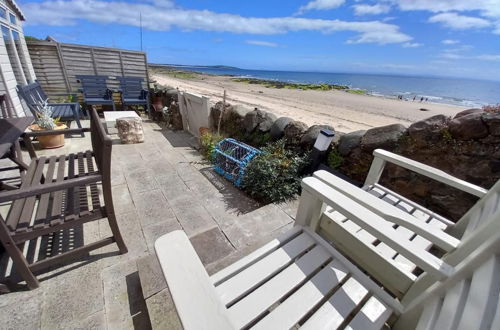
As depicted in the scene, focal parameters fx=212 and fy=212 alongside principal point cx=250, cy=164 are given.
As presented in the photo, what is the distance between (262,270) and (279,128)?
2689 mm

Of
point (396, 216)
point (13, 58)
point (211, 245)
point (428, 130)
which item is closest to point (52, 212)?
point (211, 245)

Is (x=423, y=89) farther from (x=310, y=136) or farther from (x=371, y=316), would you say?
(x=371, y=316)

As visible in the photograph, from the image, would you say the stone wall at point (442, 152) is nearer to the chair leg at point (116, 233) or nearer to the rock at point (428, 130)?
the rock at point (428, 130)

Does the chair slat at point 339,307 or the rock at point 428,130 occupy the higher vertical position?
the rock at point 428,130

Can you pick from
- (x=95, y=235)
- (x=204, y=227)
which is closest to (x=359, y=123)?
(x=204, y=227)

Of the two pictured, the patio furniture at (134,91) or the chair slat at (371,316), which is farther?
the patio furniture at (134,91)

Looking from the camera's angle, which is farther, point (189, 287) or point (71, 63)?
point (71, 63)

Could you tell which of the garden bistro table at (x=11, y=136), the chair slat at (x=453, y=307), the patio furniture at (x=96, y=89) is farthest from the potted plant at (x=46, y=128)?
the chair slat at (x=453, y=307)

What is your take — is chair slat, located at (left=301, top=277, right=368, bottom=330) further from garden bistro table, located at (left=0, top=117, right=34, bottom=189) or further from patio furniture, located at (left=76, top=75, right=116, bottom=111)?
patio furniture, located at (left=76, top=75, right=116, bottom=111)

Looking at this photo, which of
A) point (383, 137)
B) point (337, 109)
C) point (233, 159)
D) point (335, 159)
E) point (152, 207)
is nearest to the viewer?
point (383, 137)

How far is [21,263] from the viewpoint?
1.51 meters

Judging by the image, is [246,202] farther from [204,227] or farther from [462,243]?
[462,243]

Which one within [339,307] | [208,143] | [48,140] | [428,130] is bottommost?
[48,140]

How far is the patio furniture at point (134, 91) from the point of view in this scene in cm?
693
